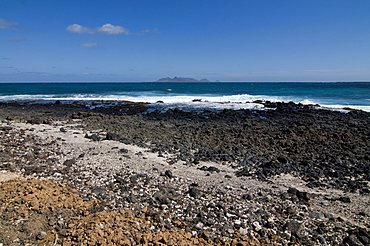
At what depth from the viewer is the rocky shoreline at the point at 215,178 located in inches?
166

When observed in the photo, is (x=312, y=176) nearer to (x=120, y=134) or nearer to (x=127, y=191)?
(x=127, y=191)

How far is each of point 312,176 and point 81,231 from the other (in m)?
5.90

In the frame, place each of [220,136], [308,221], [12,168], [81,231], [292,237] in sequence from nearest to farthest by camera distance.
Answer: [81,231], [292,237], [308,221], [12,168], [220,136]

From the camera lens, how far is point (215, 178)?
661 cm

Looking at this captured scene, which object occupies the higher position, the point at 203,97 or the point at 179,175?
the point at 203,97

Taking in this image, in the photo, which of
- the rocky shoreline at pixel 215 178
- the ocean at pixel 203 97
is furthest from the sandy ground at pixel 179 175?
the ocean at pixel 203 97

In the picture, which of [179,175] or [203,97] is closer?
[179,175]

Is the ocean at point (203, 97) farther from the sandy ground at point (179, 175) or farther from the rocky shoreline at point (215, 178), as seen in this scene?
the sandy ground at point (179, 175)

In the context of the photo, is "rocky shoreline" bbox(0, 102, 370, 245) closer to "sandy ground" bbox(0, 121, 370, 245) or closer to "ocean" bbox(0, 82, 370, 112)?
"sandy ground" bbox(0, 121, 370, 245)

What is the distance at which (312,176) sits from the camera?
6879mm

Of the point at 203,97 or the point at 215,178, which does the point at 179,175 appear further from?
the point at 203,97

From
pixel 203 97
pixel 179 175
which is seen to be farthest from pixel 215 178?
pixel 203 97

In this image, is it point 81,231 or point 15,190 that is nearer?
point 81,231

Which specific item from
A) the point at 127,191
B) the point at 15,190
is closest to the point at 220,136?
the point at 127,191
